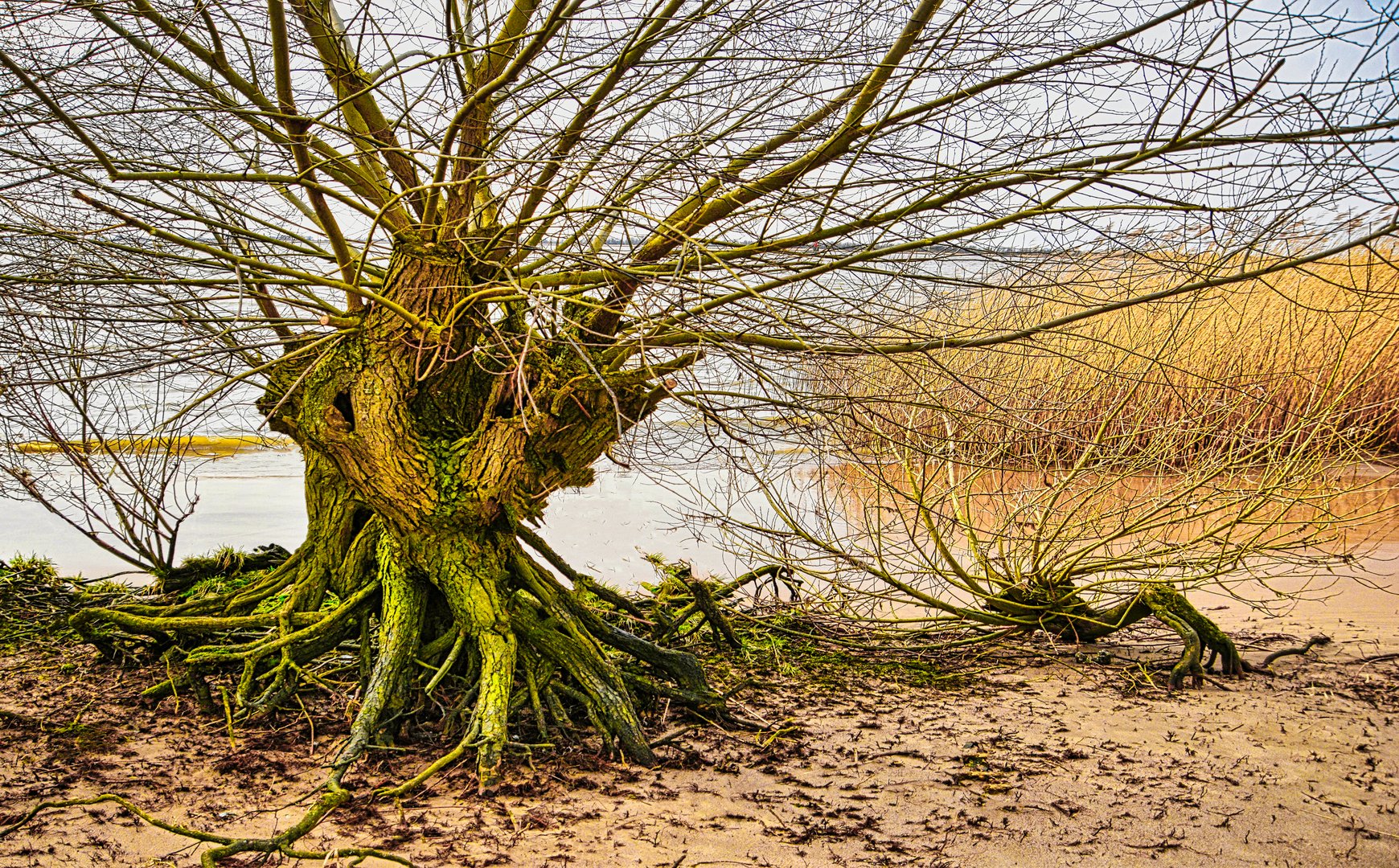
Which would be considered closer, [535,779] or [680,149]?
[680,149]

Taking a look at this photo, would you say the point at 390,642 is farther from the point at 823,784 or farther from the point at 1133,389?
the point at 1133,389

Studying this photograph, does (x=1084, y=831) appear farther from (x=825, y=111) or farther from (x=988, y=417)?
(x=825, y=111)

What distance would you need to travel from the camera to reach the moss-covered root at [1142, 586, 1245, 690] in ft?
17.3

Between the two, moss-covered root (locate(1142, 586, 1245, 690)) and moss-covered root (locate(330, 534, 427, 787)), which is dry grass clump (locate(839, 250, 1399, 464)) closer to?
moss-covered root (locate(1142, 586, 1245, 690))

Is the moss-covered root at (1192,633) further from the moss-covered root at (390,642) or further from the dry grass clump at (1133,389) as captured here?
the moss-covered root at (390,642)

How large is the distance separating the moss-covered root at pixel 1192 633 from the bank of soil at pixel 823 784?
19 cm

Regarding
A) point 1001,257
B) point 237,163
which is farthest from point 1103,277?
point 237,163

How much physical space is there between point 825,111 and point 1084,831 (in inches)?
104

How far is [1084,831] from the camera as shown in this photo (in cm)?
331

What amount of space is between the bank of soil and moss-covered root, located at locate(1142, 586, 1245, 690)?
195 millimetres

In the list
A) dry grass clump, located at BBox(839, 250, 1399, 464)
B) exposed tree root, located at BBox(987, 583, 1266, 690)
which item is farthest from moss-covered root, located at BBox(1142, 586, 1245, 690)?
dry grass clump, located at BBox(839, 250, 1399, 464)

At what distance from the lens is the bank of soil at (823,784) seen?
3.04 metres

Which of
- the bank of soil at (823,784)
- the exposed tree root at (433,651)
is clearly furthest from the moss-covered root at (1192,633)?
the exposed tree root at (433,651)

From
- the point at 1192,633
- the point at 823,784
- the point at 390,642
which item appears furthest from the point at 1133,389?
the point at 390,642
